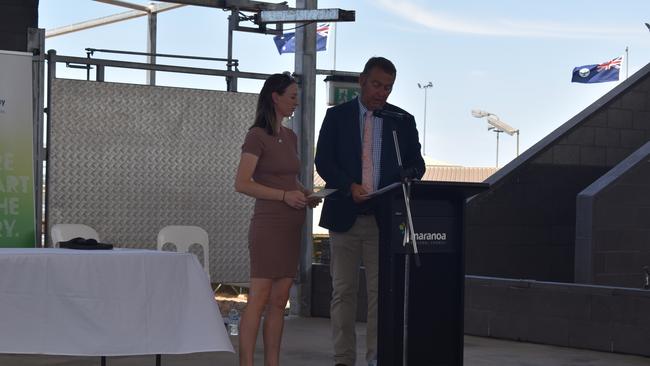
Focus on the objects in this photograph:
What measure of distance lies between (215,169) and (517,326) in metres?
2.70

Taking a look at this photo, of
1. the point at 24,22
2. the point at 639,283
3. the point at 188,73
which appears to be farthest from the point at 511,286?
the point at 24,22

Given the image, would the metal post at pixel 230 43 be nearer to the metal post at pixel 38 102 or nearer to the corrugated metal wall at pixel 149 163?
the corrugated metal wall at pixel 149 163

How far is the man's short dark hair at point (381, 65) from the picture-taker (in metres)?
6.33

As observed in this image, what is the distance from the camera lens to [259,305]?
20.1ft

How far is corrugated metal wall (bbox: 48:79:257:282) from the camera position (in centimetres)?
884

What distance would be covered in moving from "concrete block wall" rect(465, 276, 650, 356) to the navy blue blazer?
2.51 m

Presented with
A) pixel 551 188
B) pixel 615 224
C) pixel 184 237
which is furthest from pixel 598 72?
pixel 184 237

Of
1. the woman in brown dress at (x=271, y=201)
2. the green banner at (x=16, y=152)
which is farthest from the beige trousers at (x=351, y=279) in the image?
the green banner at (x=16, y=152)

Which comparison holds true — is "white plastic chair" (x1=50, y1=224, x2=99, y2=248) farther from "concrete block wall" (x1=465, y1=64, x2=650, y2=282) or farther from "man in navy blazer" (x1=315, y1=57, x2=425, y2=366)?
"concrete block wall" (x1=465, y1=64, x2=650, y2=282)

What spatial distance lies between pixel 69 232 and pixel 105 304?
6.71 feet

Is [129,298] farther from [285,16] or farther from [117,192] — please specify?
[285,16]

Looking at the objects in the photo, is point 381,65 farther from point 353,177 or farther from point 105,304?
point 105,304

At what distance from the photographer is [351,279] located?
6.68 meters

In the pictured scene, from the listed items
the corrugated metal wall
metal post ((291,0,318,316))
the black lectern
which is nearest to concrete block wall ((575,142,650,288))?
metal post ((291,0,318,316))
